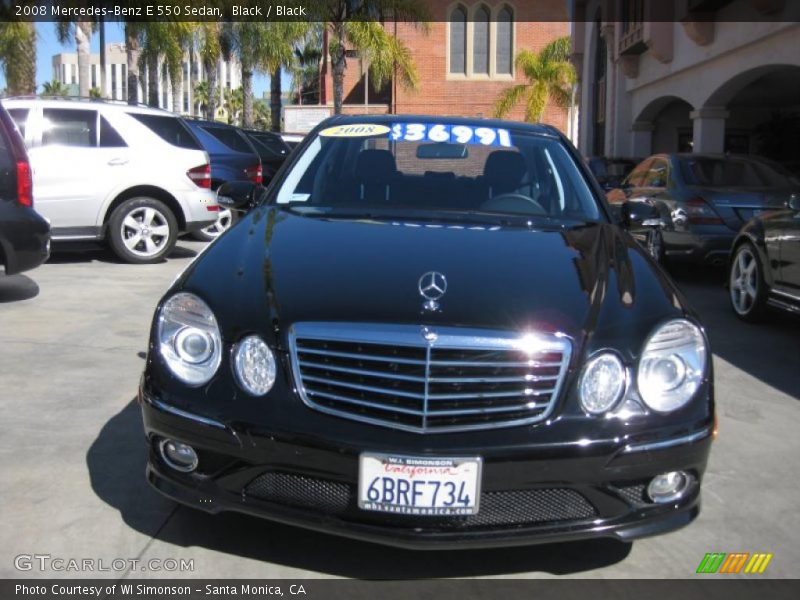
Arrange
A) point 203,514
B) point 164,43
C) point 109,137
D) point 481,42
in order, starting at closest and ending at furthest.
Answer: point 203,514
point 109,137
point 164,43
point 481,42

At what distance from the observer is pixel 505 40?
47281 millimetres

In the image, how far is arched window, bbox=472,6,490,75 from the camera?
46.8 metres

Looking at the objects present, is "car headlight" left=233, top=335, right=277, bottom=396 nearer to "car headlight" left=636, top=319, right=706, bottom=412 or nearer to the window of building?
"car headlight" left=636, top=319, right=706, bottom=412

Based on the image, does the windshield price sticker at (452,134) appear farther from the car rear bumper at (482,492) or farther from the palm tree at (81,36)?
the palm tree at (81,36)

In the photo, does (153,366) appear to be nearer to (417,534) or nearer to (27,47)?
(417,534)

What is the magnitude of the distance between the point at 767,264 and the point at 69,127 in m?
7.03

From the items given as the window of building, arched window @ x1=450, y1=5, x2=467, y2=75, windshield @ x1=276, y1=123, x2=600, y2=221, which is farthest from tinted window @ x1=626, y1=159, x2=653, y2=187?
arched window @ x1=450, y1=5, x2=467, y2=75

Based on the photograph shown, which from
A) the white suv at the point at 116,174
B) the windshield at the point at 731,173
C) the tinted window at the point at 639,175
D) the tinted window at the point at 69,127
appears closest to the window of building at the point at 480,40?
the tinted window at the point at 639,175

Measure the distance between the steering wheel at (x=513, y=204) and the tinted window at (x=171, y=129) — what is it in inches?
260

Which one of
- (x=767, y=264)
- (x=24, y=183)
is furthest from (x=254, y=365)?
(x=767, y=264)

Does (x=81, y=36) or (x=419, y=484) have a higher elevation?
(x=81, y=36)

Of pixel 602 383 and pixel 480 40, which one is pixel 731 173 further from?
pixel 480 40

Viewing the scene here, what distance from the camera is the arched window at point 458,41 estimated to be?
1837 inches

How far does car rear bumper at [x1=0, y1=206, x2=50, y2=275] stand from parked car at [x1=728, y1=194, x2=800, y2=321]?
577cm
